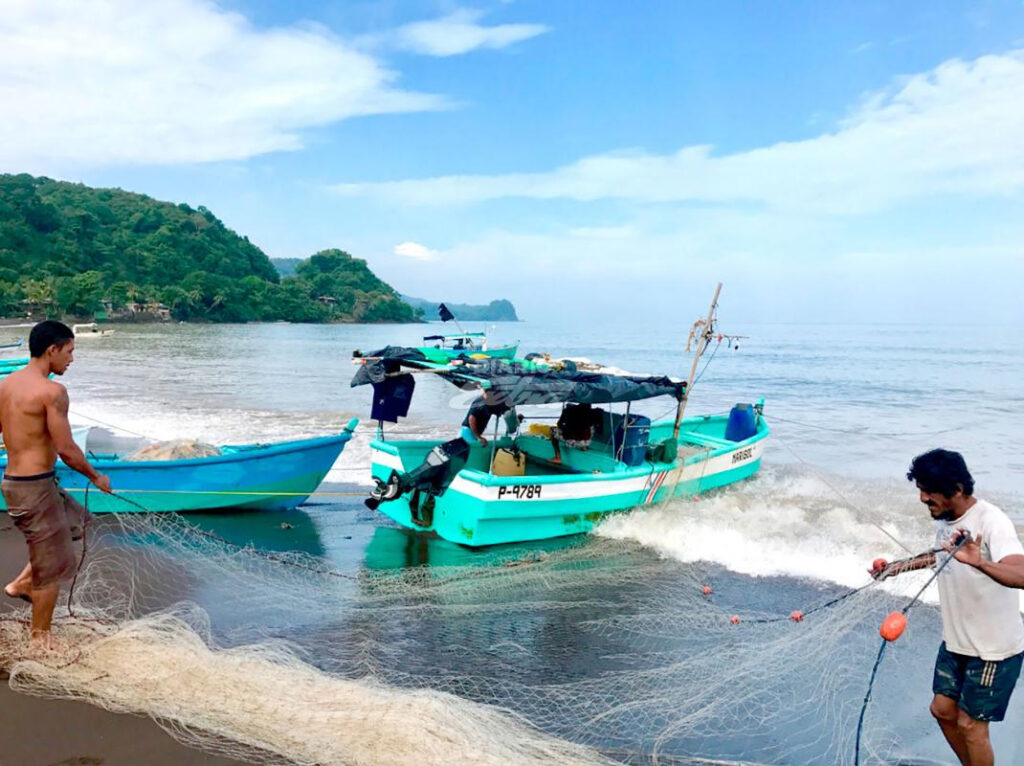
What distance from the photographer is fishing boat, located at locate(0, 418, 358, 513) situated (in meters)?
9.69

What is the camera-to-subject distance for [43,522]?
475 centimetres

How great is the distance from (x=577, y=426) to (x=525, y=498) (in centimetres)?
202

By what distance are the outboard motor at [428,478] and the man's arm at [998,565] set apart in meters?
6.87

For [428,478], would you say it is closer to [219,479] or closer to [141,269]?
[219,479]

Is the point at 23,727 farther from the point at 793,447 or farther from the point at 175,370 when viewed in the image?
the point at 175,370

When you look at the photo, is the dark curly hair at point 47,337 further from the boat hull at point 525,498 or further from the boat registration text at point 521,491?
the boat registration text at point 521,491

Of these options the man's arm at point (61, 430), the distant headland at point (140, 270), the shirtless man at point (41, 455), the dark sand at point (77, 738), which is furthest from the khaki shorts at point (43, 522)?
the distant headland at point (140, 270)

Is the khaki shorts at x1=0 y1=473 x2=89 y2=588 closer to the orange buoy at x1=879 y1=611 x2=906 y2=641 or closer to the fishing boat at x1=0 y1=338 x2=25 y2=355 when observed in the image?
the orange buoy at x1=879 y1=611 x2=906 y2=641

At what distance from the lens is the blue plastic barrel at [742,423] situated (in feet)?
48.8

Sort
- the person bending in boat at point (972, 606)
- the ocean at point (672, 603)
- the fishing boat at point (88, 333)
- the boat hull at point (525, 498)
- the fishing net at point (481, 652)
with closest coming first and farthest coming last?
the person bending in boat at point (972, 606) → the fishing net at point (481, 652) → the ocean at point (672, 603) → the boat hull at point (525, 498) → the fishing boat at point (88, 333)

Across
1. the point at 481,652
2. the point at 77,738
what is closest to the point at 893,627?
the point at 481,652

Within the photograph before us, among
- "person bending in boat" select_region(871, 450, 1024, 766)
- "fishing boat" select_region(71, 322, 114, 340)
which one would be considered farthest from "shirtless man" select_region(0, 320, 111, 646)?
"fishing boat" select_region(71, 322, 114, 340)

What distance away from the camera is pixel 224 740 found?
4.00 m

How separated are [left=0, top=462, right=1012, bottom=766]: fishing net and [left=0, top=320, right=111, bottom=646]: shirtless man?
50 cm
